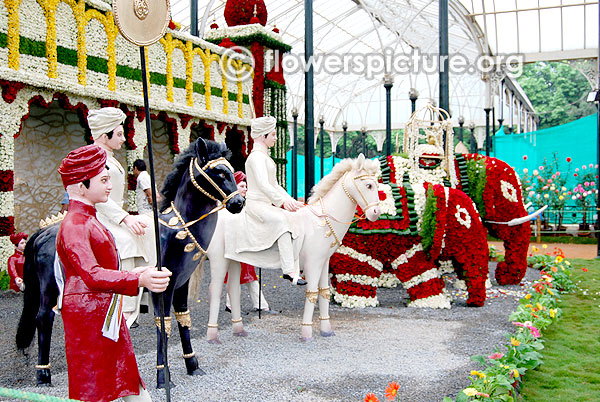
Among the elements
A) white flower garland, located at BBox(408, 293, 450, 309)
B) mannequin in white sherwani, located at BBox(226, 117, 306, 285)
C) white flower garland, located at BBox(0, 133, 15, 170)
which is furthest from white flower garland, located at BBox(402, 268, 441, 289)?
white flower garland, located at BBox(0, 133, 15, 170)

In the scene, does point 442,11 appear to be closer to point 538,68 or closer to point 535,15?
point 535,15

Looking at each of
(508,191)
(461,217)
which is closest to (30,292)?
(461,217)

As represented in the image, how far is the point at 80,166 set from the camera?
8.62 feet

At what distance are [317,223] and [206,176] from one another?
73.6 inches

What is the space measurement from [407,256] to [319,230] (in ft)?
6.15

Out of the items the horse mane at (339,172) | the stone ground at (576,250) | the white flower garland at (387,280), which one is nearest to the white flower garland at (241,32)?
the stone ground at (576,250)

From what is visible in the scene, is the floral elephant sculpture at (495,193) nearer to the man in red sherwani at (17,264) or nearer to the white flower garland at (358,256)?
the white flower garland at (358,256)

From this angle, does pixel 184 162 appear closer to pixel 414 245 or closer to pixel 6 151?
pixel 414 245

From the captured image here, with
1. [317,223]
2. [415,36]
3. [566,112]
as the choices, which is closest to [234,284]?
[317,223]

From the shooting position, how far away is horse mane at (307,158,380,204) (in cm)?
560

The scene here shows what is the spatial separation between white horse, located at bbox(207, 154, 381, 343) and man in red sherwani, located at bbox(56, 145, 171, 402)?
2876 millimetres

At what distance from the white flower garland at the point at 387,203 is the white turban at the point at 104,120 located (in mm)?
3688

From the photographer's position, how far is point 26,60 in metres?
8.12

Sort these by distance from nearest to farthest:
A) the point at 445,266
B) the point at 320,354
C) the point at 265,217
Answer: the point at 320,354 → the point at 265,217 → the point at 445,266
